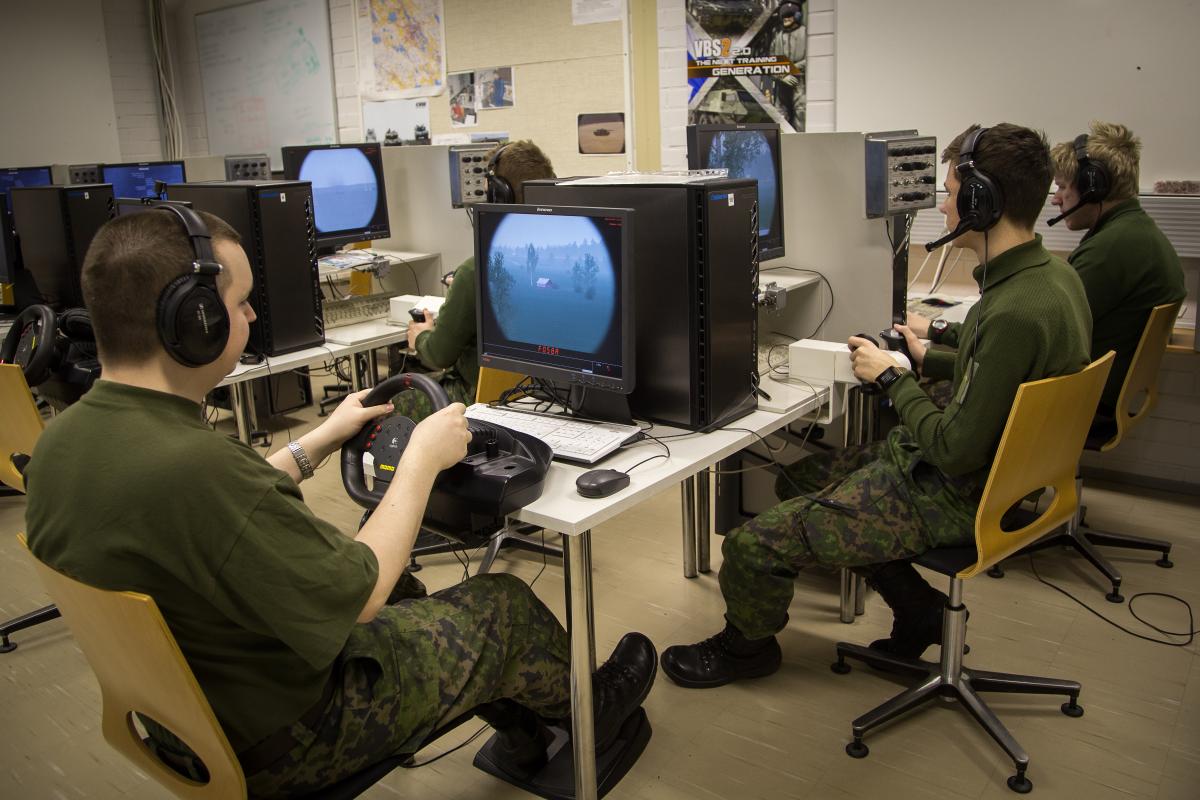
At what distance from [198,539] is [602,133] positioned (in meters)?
4.23

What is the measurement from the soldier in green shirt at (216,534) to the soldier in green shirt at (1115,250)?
87.5 inches

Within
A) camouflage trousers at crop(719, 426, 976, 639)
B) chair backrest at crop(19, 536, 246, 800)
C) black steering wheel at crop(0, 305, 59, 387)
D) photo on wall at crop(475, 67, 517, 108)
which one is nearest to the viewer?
chair backrest at crop(19, 536, 246, 800)

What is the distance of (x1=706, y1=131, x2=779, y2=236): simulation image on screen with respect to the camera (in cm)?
289

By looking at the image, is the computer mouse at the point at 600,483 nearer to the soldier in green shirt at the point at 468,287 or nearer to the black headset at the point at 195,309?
the black headset at the point at 195,309

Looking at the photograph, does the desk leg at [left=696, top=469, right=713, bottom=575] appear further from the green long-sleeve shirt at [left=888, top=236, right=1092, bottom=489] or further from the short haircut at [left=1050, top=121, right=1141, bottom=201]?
the short haircut at [left=1050, top=121, right=1141, bottom=201]

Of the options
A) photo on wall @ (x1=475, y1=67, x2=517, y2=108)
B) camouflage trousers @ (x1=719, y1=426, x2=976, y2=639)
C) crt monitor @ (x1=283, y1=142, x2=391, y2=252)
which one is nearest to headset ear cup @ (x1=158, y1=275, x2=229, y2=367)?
camouflage trousers @ (x1=719, y1=426, x2=976, y2=639)

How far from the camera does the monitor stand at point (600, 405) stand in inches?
83.8

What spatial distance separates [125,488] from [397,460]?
0.56 metres

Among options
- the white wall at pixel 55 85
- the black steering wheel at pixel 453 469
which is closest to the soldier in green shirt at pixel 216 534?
the black steering wheel at pixel 453 469

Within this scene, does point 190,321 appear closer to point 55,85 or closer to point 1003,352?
point 1003,352

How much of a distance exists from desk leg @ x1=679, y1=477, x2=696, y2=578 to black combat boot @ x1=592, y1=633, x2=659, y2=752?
73 centimetres

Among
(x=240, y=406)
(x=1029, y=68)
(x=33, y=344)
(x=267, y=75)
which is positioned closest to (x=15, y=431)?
(x=33, y=344)

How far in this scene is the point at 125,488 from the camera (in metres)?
1.18

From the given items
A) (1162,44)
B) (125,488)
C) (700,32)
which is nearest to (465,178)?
(700,32)
